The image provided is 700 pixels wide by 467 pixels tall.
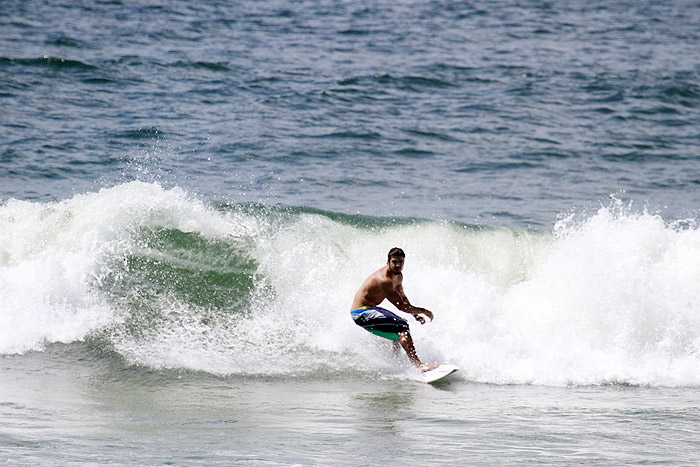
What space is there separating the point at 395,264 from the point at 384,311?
1.65ft

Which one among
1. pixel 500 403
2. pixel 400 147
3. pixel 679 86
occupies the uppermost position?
pixel 679 86

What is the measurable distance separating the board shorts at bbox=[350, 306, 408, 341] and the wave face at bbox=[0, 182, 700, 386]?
0.50 meters

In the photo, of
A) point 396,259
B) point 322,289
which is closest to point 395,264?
point 396,259

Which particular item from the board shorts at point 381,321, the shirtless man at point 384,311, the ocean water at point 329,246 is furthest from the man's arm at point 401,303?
the ocean water at point 329,246

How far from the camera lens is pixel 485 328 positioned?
28.3 feet

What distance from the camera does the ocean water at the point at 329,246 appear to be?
5.97 m

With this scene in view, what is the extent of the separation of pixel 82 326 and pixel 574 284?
17.5 ft

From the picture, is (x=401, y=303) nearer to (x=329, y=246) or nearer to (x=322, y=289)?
(x=322, y=289)

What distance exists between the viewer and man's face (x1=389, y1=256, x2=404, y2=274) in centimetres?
736

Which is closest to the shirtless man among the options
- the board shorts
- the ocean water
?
the board shorts

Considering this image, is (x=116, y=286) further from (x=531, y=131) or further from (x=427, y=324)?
(x=531, y=131)

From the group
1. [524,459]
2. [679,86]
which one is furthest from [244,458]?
[679,86]

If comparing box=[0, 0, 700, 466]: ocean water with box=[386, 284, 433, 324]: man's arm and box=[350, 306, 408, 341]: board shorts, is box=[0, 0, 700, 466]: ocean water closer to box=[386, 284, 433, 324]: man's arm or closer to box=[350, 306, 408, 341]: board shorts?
box=[350, 306, 408, 341]: board shorts

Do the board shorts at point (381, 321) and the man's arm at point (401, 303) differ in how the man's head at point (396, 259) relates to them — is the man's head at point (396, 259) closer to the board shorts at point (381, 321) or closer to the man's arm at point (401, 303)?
the man's arm at point (401, 303)
